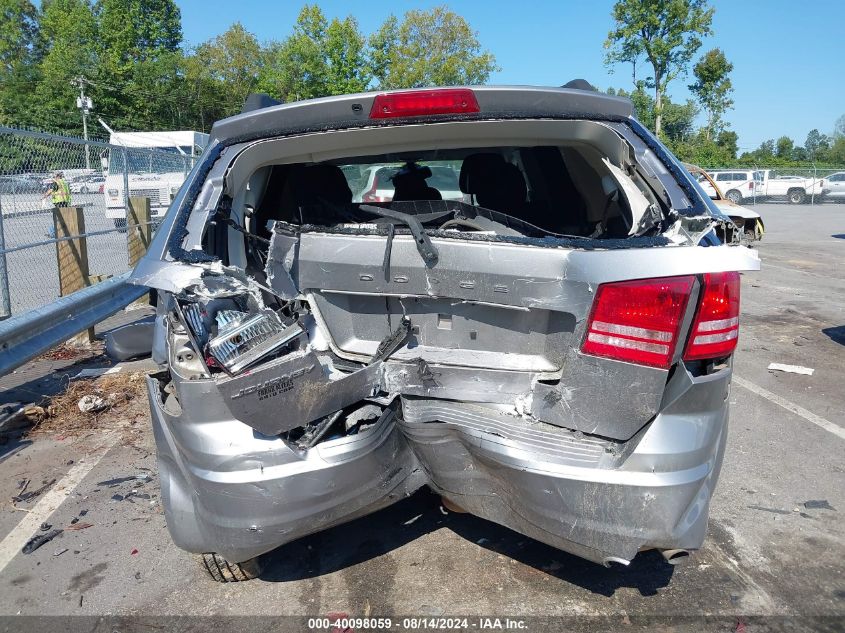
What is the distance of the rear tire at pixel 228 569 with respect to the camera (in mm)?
2752

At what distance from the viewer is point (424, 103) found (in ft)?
7.94

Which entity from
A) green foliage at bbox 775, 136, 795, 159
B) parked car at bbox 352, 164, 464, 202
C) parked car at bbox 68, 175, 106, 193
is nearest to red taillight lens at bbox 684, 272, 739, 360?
parked car at bbox 352, 164, 464, 202

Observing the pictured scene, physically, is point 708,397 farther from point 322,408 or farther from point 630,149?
point 322,408

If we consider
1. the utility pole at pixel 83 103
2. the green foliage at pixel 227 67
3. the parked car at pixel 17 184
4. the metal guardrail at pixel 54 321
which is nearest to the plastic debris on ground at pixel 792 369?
the metal guardrail at pixel 54 321

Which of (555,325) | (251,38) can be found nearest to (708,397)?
(555,325)

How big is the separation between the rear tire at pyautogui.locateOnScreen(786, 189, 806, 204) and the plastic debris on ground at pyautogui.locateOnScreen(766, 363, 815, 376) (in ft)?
107

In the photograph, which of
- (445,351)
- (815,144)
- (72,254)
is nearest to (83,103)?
(72,254)

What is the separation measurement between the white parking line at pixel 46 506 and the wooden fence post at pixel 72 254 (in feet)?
9.90

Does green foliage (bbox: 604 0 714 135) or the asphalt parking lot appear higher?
green foliage (bbox: 604 0 714 135)

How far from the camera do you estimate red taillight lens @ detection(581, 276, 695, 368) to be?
6.61 ft

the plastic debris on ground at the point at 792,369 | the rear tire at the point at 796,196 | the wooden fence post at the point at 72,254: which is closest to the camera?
the plastic debris on ground at the point at 792,369

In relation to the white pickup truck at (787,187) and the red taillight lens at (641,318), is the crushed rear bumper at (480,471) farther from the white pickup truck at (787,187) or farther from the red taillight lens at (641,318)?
the white pickup truck at (787,187)

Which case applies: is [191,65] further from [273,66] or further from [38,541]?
[38,541]

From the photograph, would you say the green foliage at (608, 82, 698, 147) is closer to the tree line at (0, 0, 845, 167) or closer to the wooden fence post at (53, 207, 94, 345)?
the tree line at (0, 0, 845, 167)
